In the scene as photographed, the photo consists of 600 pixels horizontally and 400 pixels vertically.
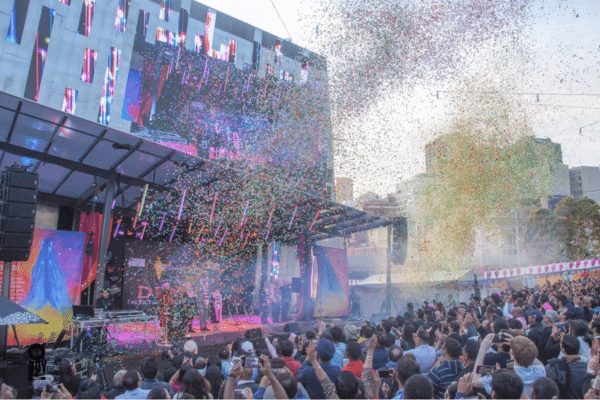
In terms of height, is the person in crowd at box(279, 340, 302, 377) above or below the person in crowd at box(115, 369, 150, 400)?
above

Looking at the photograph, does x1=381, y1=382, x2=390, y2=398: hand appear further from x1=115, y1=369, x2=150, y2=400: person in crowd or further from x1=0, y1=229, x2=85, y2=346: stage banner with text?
x1=0, y1=229, x2=85, y2=346: stage banner with text

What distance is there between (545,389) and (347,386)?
1.17 m

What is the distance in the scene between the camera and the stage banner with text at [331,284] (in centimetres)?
1675

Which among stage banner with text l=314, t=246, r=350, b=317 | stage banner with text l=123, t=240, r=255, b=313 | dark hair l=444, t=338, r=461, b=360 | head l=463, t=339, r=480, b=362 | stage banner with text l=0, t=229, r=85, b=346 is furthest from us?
stage banner with text l=314, t=246, r=350, b=317

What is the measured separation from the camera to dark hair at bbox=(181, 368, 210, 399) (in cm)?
324

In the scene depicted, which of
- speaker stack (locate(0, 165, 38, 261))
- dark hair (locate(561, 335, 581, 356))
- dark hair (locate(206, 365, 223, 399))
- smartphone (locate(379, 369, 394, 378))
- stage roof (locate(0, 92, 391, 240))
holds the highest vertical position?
stage roof (locate(0, 92, 391, 240))

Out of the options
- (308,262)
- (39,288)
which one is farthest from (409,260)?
(39,288)

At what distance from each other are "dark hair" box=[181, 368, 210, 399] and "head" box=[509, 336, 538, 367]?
7.10ft

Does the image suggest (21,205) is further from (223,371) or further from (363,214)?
→ (363,214)

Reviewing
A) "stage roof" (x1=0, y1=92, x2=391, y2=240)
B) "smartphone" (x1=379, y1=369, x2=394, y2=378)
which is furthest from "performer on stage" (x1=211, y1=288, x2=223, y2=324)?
"smartphone" (x1=379, y1=369, x2=394, y2=378)

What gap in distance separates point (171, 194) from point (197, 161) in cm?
256

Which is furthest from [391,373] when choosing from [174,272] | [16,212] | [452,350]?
[174,272]

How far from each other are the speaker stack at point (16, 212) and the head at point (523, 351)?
6841 mm

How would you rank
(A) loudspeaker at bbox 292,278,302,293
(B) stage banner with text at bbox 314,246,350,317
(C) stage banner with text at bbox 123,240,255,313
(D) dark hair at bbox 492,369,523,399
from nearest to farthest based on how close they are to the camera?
(D) dark hair at bbox 492,369,523,399 < (C) stage banner with text at bbox 123,240,255,313 < (A) loudspeaker at bbox 292,278,302,293 < (B) stage banner with text at bbox 314,246,350,317
